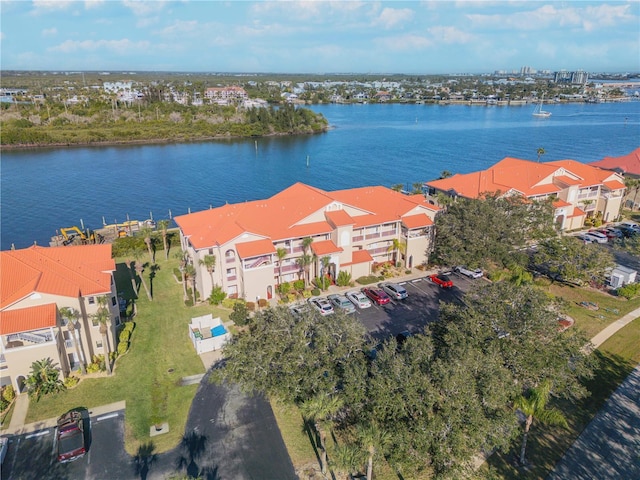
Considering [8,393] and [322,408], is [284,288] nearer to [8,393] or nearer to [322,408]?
[322,408]

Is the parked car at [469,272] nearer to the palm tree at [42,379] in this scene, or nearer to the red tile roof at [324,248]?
the red tile roof at [324,248]

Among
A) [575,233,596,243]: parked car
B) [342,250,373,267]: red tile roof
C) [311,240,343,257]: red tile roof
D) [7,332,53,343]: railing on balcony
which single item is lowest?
[575,233,596,243]: parked car

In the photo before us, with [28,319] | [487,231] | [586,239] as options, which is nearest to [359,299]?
[487,231]

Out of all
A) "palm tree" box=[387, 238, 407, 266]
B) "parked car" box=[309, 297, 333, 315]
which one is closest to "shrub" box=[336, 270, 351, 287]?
"parked car" box=[309, 297, 333, 315]

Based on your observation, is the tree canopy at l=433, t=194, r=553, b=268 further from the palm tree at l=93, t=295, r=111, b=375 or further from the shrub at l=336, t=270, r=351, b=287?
the palm tree at l=93, t=295, r=111, b=375

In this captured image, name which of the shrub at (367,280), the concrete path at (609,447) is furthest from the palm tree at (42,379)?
the concrete path at (609,447)

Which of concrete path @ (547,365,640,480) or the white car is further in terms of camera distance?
the white car

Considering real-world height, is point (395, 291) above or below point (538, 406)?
below
